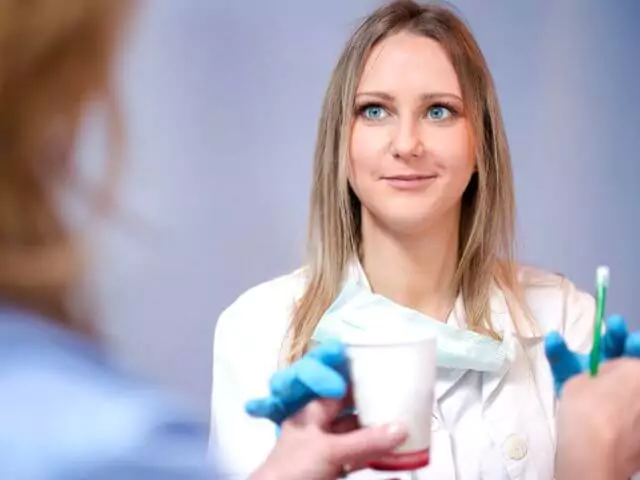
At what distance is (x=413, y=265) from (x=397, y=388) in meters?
0.55

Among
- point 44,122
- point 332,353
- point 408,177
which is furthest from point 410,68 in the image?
point 44,122

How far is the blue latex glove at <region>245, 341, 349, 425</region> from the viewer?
32.1 inches

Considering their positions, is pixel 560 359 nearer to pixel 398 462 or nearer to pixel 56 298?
pixel 398 462

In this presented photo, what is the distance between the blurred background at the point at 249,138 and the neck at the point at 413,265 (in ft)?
0.42

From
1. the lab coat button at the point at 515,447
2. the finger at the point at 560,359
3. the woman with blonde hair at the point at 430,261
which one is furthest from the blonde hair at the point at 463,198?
the finger at the point at 560,359

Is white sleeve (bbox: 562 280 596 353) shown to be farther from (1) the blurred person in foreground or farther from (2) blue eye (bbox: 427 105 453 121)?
(1) the blurred person in foreground

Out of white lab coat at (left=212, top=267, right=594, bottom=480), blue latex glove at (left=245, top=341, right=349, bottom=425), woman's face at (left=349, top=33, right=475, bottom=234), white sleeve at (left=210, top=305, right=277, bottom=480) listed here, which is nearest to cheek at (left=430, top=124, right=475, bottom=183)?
woman's face at (left=349, top=33, right=475, bottom=234)

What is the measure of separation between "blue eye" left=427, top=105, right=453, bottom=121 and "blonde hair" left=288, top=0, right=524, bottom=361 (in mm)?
32

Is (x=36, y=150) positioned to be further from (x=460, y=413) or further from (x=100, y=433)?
(x=460, y=413)

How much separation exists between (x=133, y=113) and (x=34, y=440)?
97cm

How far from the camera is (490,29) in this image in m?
1.46

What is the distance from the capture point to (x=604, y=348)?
951mm

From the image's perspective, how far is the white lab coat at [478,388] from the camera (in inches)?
48.4

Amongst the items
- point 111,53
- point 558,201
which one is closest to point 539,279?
point 558,201
